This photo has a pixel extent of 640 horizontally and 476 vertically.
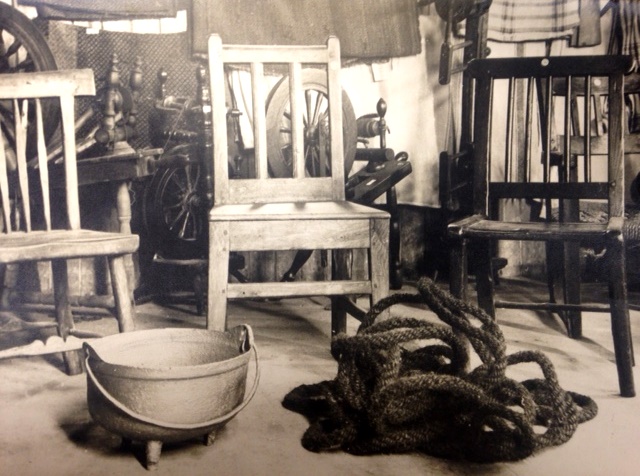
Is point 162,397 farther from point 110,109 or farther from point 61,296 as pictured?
point 110,109

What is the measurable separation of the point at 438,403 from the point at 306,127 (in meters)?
1.95

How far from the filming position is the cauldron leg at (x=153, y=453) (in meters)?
1.38

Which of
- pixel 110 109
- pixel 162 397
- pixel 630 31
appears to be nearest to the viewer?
pixel 162 397

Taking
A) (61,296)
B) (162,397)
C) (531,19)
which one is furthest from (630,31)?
(162,397)

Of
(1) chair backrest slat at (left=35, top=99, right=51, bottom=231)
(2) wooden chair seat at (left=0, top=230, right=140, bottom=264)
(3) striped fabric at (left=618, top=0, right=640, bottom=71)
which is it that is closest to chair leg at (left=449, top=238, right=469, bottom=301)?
(2) wooden chair seat at (left=0, top=230, right=140, bottom=264)

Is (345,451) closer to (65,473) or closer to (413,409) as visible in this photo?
(413,409)

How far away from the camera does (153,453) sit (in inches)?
54.6

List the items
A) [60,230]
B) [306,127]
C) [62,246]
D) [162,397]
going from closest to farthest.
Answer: [162,397] → [62,246] → [60,230] → [306,127]

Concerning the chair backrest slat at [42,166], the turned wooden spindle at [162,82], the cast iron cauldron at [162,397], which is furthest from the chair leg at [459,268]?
the turned wooden spindle at [162,82]

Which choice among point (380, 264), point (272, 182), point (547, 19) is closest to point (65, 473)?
point (380, 264)

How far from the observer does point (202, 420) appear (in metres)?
1.39

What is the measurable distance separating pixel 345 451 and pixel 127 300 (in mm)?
678

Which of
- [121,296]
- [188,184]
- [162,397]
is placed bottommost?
[162,397]

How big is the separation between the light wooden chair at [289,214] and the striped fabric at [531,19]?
6.29 feet
